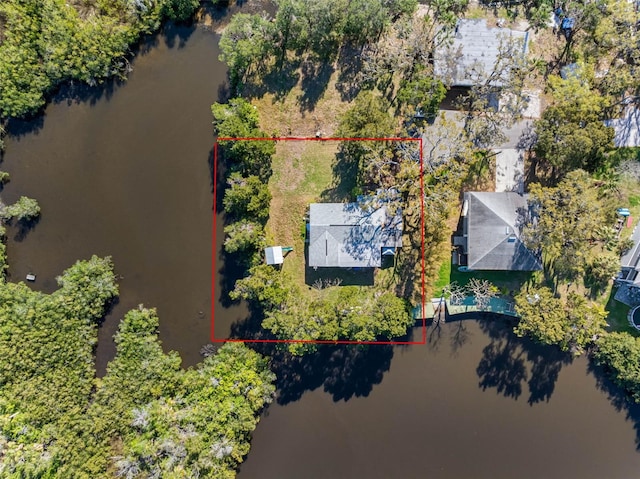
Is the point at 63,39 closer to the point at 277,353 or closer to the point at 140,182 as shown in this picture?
the point at 140,182

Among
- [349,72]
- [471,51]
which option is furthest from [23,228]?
[471,51]

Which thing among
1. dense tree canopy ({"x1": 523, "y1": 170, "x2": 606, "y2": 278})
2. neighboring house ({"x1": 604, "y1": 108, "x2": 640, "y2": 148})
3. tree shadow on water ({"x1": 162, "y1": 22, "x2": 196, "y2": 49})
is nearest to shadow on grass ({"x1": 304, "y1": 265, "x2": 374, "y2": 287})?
dense tree canopy ({"x1": 523, "y1": 170, "x2": 606, "y2": 278})

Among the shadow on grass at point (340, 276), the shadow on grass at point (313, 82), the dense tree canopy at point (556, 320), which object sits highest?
the shadow on grass at point (313, 82)

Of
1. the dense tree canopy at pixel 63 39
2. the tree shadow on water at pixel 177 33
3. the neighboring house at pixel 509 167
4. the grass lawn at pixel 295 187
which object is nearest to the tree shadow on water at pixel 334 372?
the grass lawn at pixel 295 187

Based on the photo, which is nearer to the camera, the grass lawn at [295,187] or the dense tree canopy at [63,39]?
the dense tree canopy at [63,39]

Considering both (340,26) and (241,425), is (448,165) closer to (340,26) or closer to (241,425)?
(340,26)

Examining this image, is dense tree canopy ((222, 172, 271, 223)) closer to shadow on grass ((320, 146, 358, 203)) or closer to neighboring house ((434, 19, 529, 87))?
shadow on grass ((320, 146, 358, 203))

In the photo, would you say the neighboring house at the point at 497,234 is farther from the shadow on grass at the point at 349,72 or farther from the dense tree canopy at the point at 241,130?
the dense tree canopy at the point at 241,130
